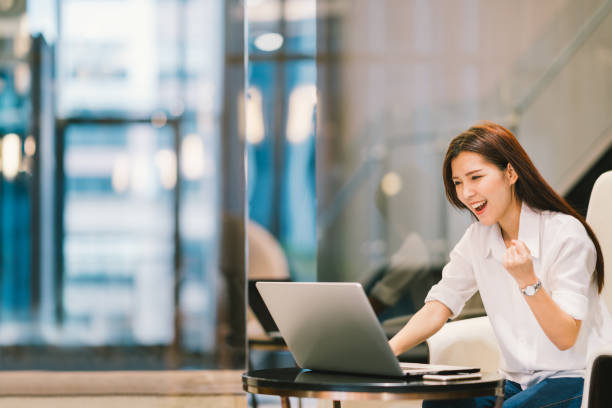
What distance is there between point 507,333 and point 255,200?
2257 mm

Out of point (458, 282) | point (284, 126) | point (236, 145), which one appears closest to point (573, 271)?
point (458, 282)

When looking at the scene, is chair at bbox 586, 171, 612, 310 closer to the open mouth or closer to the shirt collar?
the shirt collar

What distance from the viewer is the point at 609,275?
2.04m

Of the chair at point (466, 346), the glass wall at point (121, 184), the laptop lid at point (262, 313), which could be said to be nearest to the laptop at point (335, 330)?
the chair at point (466, 346)

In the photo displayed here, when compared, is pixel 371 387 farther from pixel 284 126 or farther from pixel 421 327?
pixel 284 126

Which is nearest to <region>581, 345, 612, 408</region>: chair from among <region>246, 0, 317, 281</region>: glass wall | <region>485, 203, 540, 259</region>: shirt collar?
<region>485, 203, 540, 259</region>: shirt collar

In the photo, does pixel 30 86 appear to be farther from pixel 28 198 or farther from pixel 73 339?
pixel 73 339

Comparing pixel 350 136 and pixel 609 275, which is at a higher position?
pixel 350 136

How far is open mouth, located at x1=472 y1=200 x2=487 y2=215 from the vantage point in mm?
1762

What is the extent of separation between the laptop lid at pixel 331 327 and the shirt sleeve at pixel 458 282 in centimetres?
43

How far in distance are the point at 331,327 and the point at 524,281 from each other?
0.39 meters

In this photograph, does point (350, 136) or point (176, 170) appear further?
point (176, 170)

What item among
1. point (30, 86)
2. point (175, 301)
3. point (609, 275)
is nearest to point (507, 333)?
point (609, 275)

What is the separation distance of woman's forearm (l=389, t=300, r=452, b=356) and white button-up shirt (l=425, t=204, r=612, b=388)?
2 centimetres
